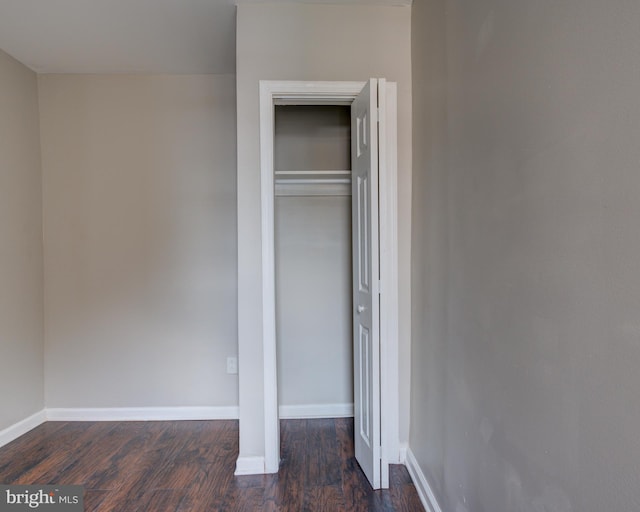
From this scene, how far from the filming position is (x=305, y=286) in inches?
111

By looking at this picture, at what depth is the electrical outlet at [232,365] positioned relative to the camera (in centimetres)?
282

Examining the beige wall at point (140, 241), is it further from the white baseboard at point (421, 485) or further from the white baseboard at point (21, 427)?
the white baseboard at point (421, 485)

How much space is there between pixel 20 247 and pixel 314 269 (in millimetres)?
2189

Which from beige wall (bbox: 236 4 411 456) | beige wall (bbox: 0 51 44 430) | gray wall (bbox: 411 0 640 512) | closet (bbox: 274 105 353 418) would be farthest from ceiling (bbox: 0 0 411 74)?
gray wall (bbox: 411 0 640 512)

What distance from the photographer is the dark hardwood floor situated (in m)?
1.85

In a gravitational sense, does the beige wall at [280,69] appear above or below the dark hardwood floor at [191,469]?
above

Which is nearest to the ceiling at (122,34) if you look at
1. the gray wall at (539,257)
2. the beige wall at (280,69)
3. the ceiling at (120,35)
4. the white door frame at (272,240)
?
the ceiling at (120,35)

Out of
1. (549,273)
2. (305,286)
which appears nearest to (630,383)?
(549,273)

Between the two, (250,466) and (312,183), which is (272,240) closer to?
(312,183)

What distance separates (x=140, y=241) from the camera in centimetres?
282

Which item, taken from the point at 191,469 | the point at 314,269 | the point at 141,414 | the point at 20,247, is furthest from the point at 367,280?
the point at 20,247

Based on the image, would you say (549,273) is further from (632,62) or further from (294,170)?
(294,170)

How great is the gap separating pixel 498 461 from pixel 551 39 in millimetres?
1225

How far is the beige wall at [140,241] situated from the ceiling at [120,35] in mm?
178
